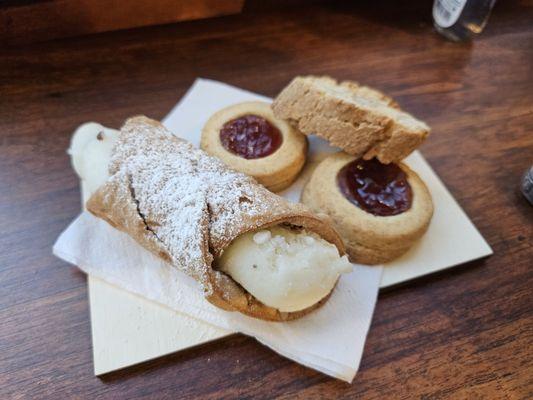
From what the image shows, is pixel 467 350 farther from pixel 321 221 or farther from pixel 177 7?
pixel 177 7

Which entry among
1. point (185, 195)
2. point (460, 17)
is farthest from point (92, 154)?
point (460, 17)

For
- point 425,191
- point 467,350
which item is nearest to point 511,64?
point 425,191

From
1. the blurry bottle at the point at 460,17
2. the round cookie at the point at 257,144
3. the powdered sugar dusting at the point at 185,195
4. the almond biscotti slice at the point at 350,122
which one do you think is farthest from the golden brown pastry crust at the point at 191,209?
the blurry bottle at the point at 460,17

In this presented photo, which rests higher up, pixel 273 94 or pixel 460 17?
pixel 460 17

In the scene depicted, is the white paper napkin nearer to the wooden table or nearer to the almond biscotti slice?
the wooden table

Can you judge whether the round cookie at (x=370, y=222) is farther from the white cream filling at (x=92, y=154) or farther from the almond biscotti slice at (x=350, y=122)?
the white cream filling at (x=92, y=154)

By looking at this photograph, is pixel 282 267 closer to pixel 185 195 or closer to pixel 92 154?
pixel 185 195

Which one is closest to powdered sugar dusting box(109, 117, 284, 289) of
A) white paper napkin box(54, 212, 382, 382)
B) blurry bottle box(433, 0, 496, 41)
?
white paper napkin box(54, 212, 382, 382)
